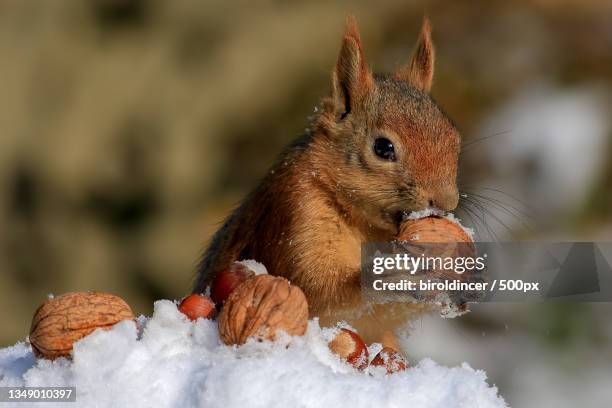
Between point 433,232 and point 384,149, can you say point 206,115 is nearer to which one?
point 384,149

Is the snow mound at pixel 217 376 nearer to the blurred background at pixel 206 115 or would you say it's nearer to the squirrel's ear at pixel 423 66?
the squirrel's ear at pixel 423 66

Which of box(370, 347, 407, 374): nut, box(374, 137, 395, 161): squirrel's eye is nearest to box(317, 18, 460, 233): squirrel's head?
box(374, 137, 395, 161): squirrel's eye

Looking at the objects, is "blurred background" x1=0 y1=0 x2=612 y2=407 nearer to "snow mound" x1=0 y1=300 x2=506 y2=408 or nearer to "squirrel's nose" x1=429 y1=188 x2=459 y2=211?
"squirrel's nose" x1=429 y1=188 x2=459 y2=211

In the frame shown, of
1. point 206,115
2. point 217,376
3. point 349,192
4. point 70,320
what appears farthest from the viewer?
point 206,115

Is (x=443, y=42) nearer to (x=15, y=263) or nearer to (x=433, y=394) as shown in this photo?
(x=15, y=263)

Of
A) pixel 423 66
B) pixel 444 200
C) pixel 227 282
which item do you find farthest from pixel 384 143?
pixel 227 282

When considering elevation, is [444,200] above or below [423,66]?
below
